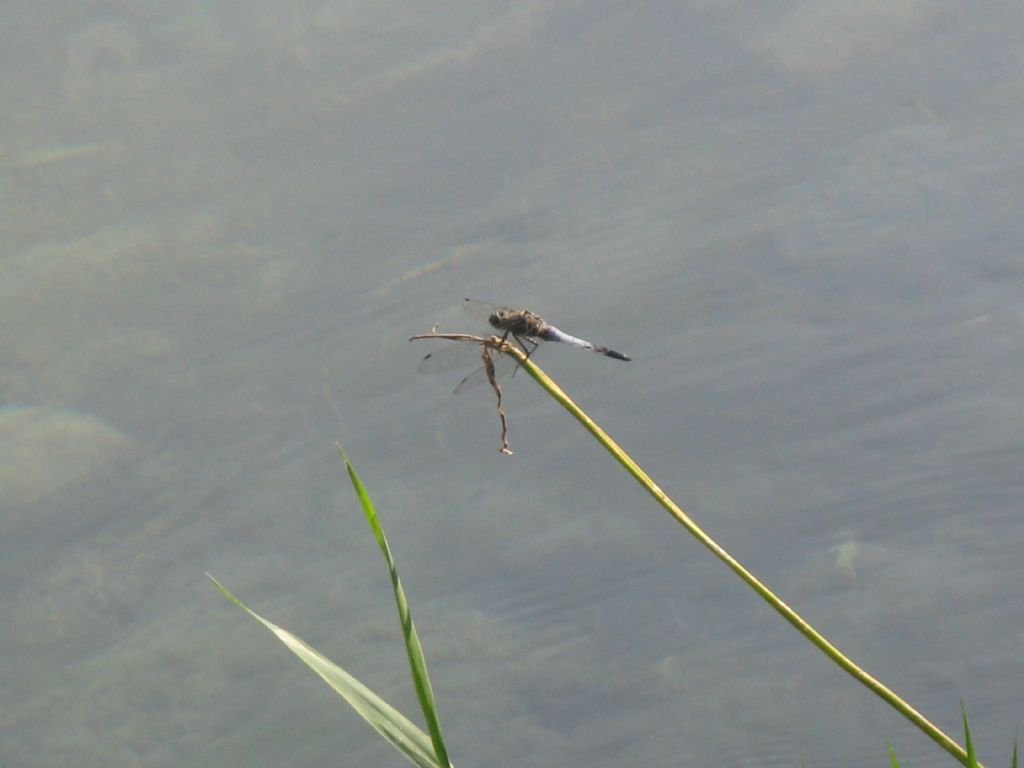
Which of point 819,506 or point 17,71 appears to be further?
point 17,71

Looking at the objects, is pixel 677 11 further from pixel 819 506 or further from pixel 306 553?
pixel 306 553

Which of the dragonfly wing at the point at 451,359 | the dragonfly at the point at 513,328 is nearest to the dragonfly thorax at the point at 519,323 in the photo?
the dragonfly at the point at 513,328

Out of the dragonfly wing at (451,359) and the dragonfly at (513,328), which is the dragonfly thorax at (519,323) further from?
the dragonfly wing at (451,359)

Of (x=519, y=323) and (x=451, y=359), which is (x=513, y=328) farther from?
(x=451, y=359)

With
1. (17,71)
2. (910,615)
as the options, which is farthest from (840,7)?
(17,71)

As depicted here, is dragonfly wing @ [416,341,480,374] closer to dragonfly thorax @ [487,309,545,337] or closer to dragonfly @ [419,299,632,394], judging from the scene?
dragonfly @ [419,299,632,394]

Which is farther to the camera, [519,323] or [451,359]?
[451,359]

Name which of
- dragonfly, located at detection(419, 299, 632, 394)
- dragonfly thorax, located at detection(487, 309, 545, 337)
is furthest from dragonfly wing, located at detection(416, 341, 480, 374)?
dragonfly thorax, located at detection(487, 309, 545, 337)

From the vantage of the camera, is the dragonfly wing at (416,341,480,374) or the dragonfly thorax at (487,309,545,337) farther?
the dragonfly wing at (416,341,480,374)

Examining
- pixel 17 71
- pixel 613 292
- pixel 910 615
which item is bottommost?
pixel 910 615

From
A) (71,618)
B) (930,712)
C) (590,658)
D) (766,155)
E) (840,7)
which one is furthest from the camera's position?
(840,7)

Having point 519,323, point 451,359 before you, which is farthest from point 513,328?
point 451,359
